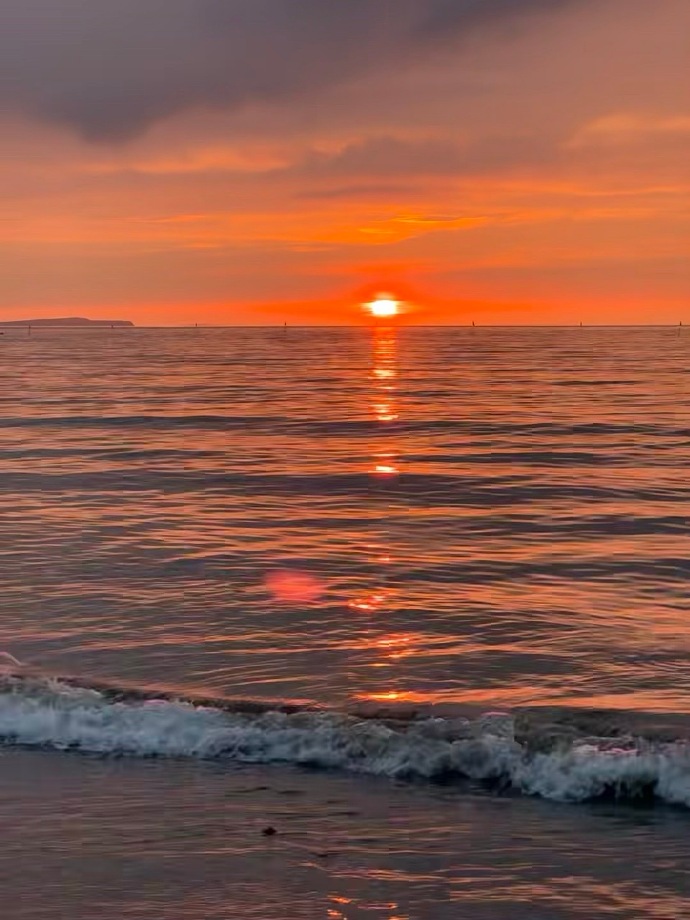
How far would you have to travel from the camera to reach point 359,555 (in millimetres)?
16594

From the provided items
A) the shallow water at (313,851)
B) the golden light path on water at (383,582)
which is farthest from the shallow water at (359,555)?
the shallow water at (313,851)

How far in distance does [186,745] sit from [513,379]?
52.5m

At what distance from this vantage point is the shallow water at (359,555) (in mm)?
10945

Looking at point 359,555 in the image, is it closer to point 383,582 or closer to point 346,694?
point 383,582

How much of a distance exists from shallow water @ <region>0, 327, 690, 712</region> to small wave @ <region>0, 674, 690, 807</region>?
0.67 metres

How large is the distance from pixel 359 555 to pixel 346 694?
6500 mm

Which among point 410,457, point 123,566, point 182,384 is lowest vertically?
point 123,566

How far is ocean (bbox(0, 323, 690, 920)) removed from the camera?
6609 millimetres

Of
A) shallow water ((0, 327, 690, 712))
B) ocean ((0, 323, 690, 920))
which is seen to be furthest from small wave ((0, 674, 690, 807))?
shallow water ((0, 327, 690, 712))

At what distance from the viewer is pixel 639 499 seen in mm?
21281

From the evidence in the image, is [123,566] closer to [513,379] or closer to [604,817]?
[604,817]

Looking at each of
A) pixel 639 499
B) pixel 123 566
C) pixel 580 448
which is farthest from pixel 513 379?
pixel 123 566

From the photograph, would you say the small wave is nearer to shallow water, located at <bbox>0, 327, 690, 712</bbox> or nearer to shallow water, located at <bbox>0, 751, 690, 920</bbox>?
shallow water, located at <bbox>0, 751, 690, 920</bbox>

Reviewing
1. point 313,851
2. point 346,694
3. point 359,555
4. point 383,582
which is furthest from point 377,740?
point 359,555
